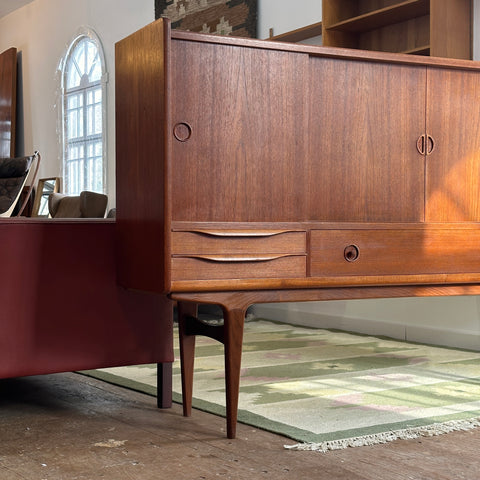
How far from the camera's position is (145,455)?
7.77 ft

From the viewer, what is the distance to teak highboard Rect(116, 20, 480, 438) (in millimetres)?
2447

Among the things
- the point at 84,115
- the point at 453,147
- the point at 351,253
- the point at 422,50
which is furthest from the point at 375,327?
the point at 84,115

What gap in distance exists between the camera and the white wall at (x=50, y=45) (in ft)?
26.8

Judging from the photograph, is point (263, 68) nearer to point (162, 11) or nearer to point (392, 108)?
point (392, 108)

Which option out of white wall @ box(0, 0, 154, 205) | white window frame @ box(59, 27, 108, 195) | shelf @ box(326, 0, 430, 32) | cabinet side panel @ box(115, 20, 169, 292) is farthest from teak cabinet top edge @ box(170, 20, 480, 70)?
white window frame @ box(59, 27, 108, 195)

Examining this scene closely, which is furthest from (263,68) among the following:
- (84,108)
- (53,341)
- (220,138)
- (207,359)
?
(84,108)

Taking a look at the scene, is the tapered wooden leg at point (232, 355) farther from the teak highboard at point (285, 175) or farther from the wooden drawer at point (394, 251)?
the wooden drawer at point (394, 251)

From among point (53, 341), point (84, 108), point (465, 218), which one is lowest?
point (53, 341)

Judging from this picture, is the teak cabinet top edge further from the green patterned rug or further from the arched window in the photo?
the arched window

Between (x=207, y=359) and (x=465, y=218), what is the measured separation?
1.69 metres

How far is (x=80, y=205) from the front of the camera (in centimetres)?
405

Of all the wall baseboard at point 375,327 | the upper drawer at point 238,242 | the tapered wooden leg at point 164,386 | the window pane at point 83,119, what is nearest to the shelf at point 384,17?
the wall baseboard at point 375,327

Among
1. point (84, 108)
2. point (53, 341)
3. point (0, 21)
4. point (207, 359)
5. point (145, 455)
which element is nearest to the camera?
point (145, 455)

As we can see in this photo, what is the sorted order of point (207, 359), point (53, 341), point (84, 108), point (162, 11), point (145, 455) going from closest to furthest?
point (145, 455), point (53, 341), point (207, 359), point (162, 11), point (84, 108)
